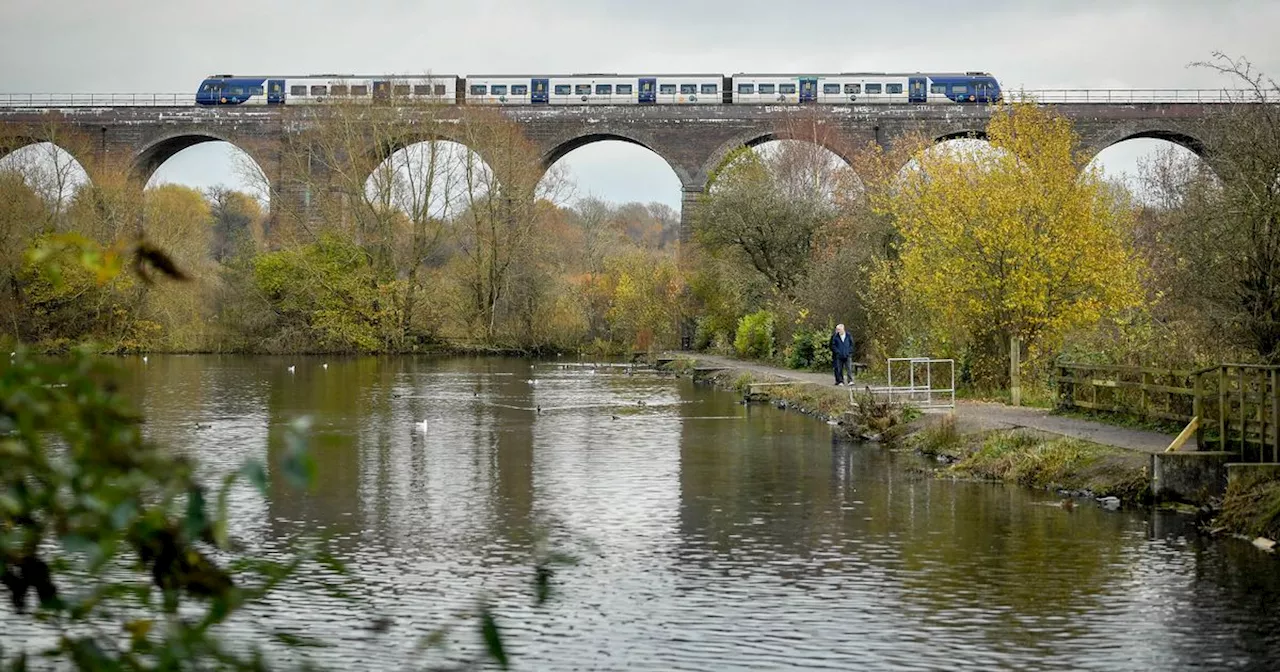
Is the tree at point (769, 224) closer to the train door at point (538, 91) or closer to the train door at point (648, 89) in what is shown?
the train door at point (648, 89)

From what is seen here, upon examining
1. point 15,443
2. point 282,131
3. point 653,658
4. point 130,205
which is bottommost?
point 653,658

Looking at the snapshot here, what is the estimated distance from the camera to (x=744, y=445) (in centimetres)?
1872

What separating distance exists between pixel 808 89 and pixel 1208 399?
126 ft

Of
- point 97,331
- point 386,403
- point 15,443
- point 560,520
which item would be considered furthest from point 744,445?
point 97,331

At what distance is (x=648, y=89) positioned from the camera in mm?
51719

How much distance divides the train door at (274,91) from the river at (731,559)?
1358 inches

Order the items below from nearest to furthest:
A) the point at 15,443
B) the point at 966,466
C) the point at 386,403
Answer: the point at 15,443, the point at 966,466, the point at 386,403

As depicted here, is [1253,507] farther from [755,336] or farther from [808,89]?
[808,89]

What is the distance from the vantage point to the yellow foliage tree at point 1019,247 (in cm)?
2033

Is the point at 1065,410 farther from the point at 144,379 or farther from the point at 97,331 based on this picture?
the point at 97,331

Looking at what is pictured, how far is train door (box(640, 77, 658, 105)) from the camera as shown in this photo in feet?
169

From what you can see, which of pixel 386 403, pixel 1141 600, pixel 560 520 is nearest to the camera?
pixel 1141 600

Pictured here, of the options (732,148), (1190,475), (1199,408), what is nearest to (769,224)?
(732,148)

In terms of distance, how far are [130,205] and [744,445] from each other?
32.0 m
